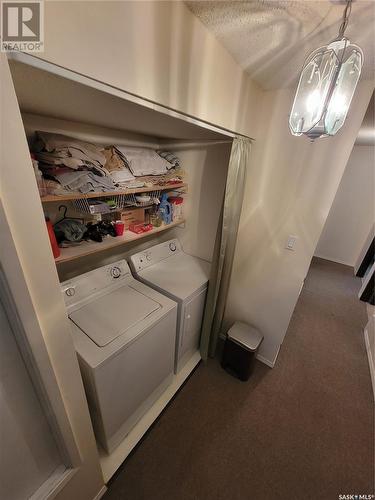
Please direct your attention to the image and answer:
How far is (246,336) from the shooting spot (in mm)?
1926

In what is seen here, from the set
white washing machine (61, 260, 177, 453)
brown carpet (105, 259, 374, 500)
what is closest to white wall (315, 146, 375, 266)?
brown carpet (105, 259, 374, 500)

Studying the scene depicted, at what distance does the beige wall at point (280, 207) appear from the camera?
1446 millimetres

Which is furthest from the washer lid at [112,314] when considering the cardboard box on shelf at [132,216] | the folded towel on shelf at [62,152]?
the folded towel on shelf at [62,152]

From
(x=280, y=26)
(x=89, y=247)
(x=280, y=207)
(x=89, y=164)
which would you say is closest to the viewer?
(x=280, y=26)

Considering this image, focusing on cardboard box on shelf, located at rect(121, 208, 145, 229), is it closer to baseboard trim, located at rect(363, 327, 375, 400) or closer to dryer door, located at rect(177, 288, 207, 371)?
dryer door, located at rect(177, 288, 207, 371)

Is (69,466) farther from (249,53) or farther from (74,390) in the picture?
(249,53)

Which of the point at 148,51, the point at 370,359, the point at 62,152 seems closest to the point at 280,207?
the point at 148,51

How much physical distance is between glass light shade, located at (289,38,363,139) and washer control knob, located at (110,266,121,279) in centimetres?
150

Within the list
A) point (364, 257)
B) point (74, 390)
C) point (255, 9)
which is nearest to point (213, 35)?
point (255, 9)

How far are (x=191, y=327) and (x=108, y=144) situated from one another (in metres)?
1.72

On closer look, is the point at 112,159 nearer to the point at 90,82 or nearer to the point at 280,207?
the point at 90,82

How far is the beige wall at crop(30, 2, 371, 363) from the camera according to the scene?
572mm

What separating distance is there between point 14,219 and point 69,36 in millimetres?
511

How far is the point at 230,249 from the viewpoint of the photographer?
175 cm
